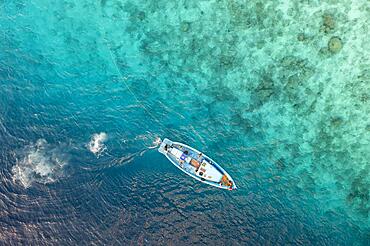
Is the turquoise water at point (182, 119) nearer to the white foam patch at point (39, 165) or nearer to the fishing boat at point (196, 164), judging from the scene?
the white foam patch at point (39, 165)

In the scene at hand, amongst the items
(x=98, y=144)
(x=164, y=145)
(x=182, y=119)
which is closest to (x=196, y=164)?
(x=164, y=145)

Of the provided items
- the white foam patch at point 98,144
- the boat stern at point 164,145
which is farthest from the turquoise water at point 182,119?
the boat stern at point 164,145

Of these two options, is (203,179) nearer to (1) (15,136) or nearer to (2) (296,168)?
(2) (296,168)

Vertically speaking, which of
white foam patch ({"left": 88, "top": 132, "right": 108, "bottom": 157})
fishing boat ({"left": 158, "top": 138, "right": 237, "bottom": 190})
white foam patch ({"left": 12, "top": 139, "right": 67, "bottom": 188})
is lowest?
white foam patch ({"left": 12, "top": 139, "right": 67, "bottom": 188})

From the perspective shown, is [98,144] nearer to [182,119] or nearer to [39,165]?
[39,165]

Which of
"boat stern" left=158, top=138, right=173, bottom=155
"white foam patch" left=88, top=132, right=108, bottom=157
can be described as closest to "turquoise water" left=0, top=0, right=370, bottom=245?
"white foam patch" left=88, top=132, right=108, bottom=157

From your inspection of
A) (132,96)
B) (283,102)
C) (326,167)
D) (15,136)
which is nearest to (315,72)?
(283,102)

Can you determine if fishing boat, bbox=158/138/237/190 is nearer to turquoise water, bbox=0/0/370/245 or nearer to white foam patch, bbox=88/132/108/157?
turquoise water, bbox=0/0/370/245
